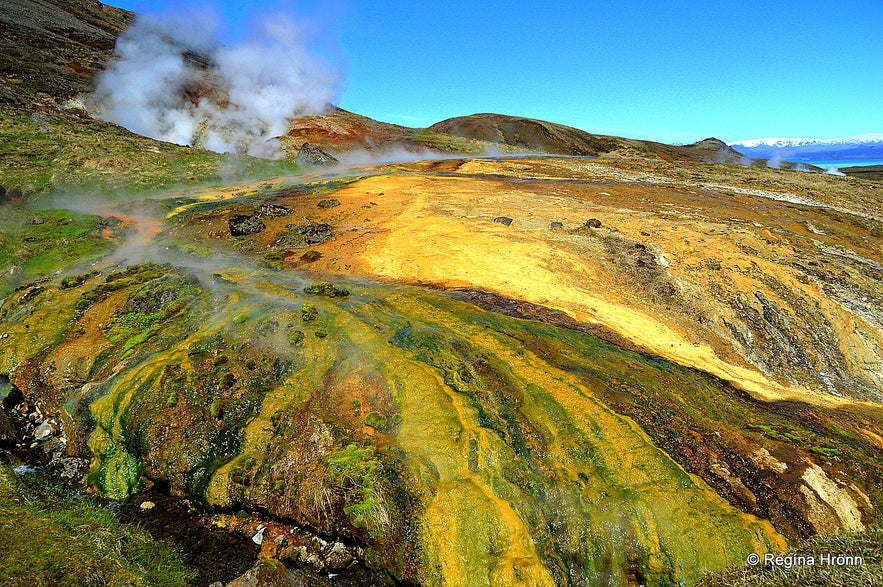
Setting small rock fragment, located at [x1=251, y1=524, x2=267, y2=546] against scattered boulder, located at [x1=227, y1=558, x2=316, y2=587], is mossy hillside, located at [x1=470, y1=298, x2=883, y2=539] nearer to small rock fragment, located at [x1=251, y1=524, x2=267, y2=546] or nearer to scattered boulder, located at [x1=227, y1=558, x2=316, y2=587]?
scattered boulder, located at [x1=227, y1=558, x2=316, y2=587]

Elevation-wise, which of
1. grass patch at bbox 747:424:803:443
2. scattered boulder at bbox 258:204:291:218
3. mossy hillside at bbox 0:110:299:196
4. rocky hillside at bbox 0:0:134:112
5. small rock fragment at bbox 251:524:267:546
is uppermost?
rocky hillside at bbox 0:0:134:112

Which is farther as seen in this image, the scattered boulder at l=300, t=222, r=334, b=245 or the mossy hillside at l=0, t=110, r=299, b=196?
the mossy hillside at l=0, t=110, r=299, b=196

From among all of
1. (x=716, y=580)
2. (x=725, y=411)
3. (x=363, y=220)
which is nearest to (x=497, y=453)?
(x=716, y=580)

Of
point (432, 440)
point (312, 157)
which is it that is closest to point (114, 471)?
point (432, 440)

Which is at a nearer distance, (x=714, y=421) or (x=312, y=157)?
(x=714, y=421)

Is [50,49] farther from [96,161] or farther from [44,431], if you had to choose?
[44,431]

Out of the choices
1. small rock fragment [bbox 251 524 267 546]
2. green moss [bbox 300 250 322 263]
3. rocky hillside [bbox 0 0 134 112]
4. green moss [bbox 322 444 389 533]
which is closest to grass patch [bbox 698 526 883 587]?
green moss [bbox 322 444 389 533]
